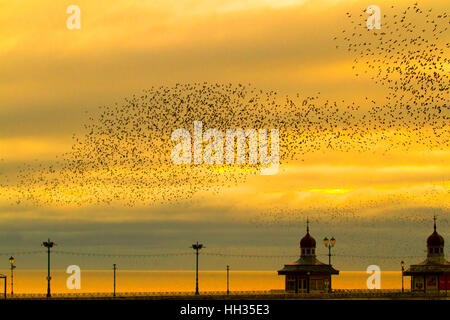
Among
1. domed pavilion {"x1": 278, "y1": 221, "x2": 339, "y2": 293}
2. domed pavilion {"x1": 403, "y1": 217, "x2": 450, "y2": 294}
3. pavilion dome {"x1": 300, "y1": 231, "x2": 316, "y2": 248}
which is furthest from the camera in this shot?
pavilion dome {"x1": 300, "y1": 231, "x2": 316, "y2": 248}

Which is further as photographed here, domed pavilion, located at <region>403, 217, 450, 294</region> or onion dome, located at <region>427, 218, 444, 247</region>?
onion dome, located at <region>427, 218, 444, 247</region>

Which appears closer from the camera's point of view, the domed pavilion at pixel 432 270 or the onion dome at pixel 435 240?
the domed pavilion at pixel 432 270

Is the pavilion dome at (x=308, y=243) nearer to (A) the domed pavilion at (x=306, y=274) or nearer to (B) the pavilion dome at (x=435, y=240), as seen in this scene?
(A) the domed pavilion at (x=306, y=274)

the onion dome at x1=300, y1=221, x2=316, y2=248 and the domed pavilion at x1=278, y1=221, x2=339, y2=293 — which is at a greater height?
the onion dome at x1=300, y1=221, x2=316, y2=248

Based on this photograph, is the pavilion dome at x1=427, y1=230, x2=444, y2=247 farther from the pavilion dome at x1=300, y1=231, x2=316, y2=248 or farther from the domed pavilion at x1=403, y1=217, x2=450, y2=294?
the pavilion dome at x1=300, y1=231, x2=316, y2=248

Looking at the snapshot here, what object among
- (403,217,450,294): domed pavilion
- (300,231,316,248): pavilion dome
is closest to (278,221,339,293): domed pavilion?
(300,231,316,248): pavilion dome

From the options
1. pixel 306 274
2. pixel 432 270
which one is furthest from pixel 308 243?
pixel 432 270

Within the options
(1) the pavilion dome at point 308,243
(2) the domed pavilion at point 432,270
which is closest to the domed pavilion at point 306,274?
(1) the pavilion dome at point 308,243

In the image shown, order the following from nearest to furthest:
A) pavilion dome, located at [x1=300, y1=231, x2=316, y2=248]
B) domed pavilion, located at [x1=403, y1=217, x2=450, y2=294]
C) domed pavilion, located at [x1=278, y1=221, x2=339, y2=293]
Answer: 1. domed pavilion, located at [x1=278, y1=221, x2=339, y2=293]
2. domed pavilion, located at [x1=403, y1=217, x2=450, y2=294]
3. pavilion dome, located at [x1=300, y1=231, x2=316, y2=248]

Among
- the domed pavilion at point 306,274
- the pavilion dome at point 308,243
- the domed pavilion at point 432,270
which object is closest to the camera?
the domed pavilion at point 306,274
